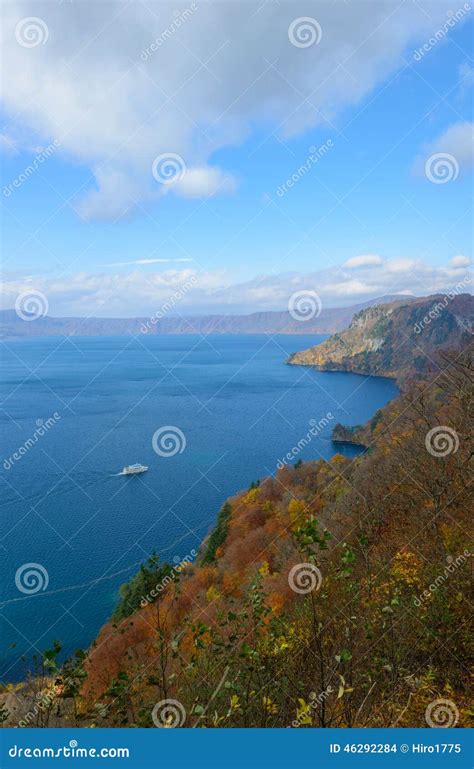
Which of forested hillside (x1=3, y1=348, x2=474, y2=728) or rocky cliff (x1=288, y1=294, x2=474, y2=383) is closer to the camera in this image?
forested hillside (x1=3, y1=348, x2=474, y2=728)

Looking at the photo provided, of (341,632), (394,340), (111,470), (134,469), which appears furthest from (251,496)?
(394,340)

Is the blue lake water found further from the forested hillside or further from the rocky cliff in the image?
the rocky cliff

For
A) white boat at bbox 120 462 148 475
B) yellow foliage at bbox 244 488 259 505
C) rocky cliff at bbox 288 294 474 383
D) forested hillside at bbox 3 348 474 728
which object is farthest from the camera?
rocky cliff at bbox 288 294 474 383

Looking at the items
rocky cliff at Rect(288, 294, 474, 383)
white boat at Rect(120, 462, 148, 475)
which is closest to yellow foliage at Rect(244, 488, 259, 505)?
white boat at Rect(120, 462, 148, 475)

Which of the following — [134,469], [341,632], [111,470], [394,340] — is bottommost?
[341,632]

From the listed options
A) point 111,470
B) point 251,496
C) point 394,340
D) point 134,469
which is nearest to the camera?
point 251,496

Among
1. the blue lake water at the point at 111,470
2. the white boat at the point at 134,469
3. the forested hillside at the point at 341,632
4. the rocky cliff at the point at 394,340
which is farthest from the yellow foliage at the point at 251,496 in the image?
the rocky cliff at the point at 394,340

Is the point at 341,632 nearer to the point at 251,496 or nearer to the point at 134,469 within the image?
the point at 251,496

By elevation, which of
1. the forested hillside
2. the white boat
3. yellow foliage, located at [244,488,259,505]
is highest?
the white boat

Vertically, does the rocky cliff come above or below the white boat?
above

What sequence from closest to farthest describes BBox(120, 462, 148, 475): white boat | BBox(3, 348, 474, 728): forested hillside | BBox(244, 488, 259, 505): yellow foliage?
BBox(3, 348, 474, 728): forested hillside < BBox(244, 488, 259, 505): yellow foliage < BBox(120, 462, 148, 475): white boat
